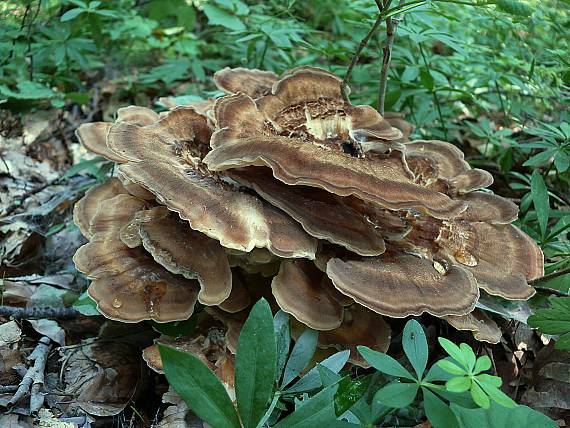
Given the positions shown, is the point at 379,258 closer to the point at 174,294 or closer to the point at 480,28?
the point at 174,294

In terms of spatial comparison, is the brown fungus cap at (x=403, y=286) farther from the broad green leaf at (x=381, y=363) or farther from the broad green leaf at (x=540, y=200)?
the broad green leaf at (x=540, y=200)

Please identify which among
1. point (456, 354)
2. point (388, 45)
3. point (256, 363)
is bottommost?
point (256, 363)

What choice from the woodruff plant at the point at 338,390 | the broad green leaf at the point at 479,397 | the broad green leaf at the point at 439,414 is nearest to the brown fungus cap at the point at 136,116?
the woodruff plant at the point at 338,390

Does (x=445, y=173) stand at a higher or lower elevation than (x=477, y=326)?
higher

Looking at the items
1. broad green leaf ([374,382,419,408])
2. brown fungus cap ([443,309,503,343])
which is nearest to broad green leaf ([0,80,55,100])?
brown fungus cap ([443,309,503,343])

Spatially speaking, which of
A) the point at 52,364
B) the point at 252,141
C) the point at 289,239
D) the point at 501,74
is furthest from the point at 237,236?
the point at 501,74

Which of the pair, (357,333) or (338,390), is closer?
(338,390)

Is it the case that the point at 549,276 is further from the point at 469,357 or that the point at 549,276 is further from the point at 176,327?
the point at 176,327

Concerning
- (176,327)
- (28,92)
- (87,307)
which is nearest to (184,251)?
(176,327)
